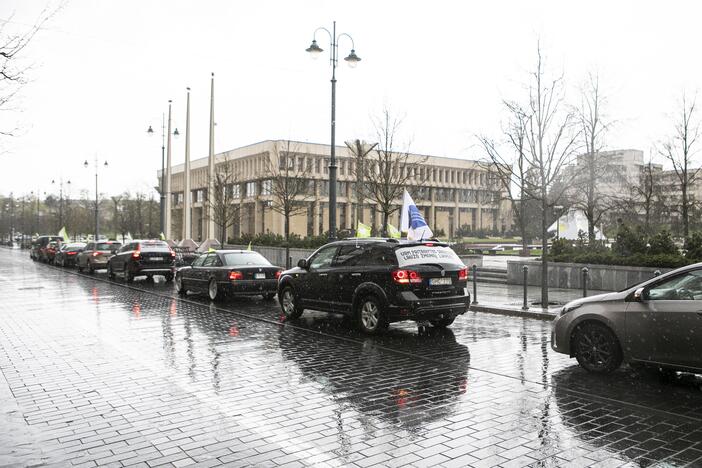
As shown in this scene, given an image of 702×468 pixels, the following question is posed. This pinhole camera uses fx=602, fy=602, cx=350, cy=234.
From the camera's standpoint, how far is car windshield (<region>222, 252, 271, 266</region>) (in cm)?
1639

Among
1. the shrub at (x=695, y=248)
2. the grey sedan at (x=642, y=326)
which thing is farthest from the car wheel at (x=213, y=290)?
the shrub at (x=695, y=248)

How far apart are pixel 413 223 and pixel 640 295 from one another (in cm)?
1611

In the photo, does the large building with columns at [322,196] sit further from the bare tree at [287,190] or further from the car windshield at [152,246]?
the car windshield at [152,246]

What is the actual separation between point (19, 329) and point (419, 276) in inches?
301

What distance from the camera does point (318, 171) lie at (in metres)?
80.4

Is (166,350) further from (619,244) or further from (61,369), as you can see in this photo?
(619,244)

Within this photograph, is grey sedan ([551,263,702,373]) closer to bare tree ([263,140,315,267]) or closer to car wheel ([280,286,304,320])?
car wheel ([280,286,304,320])

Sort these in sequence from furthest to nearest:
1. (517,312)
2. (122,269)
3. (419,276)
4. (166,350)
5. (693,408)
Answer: (122,269) < (517,312) < (419,276) < (166,350) < (693,408)

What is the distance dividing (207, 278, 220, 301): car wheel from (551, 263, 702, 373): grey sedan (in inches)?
409

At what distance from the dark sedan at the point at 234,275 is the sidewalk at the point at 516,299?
213 inches

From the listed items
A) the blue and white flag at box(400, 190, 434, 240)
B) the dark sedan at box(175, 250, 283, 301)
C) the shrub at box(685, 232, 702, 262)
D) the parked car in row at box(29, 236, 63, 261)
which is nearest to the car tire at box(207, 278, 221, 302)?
the dark sedan at box(175, 250, 283, 301)

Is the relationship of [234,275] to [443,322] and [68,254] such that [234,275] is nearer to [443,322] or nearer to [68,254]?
[443,322]

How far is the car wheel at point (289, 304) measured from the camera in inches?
499

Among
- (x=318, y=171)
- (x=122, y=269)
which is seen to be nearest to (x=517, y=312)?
(x=122, y=269)
